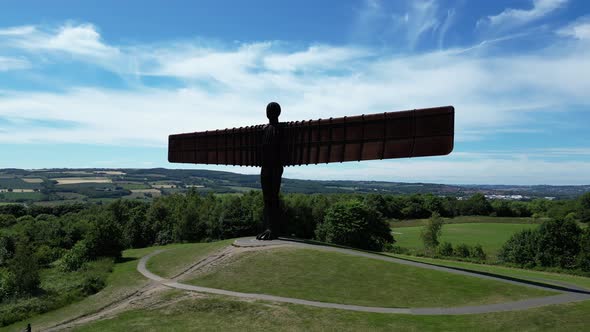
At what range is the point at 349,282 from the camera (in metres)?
22.9

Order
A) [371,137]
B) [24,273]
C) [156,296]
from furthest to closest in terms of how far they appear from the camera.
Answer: [24,273] < [371,137] < [156,296]

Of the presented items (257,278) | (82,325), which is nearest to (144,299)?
(82,325)

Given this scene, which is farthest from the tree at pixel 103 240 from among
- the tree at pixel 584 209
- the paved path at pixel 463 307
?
the tree at pixel 584 209

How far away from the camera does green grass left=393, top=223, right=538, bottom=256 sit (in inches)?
2456

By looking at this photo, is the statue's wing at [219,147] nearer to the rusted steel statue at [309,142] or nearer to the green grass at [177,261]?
the rusted steel statue at [309,142]

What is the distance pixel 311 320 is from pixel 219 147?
59.8 feet

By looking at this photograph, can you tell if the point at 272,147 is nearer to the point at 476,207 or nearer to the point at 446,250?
the point at 446,250

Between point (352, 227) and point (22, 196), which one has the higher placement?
point (352, 227)

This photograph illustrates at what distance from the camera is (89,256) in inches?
1575

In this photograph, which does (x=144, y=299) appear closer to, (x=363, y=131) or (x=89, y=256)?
(x=363, y=131)

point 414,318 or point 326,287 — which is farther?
point 326,287

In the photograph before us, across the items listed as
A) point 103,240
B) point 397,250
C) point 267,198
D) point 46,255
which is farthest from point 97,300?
point 397,250

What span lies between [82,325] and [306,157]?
16641 mm

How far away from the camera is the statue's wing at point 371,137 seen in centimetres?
2147
